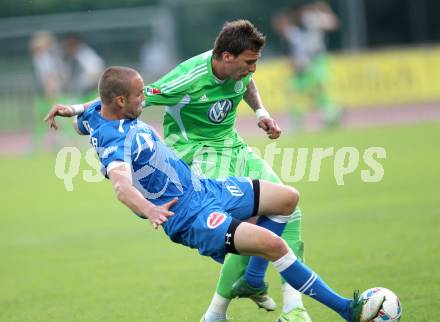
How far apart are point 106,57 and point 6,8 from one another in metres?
4.35

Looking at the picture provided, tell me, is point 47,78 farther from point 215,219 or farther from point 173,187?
point 215,219

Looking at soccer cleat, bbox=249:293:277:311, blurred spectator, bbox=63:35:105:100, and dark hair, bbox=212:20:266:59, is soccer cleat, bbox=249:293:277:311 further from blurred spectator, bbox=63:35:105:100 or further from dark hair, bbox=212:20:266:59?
blurred spectator, bbox=63:35:105:100

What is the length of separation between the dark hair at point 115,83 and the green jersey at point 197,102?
891mm

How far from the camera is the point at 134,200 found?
5.61 m

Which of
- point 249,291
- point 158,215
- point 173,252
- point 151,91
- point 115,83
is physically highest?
point 115,83

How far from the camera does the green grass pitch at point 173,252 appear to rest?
7434 millimetres

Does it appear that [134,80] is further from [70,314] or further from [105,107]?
[70,314]

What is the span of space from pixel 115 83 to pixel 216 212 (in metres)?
1.11

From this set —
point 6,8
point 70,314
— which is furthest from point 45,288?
point 6,8

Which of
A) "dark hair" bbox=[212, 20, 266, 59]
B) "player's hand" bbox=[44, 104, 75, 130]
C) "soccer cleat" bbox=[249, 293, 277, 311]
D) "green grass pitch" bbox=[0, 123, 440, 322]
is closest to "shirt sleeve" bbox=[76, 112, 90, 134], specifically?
"player's hand" bbox=[44, 104, 75, 130]

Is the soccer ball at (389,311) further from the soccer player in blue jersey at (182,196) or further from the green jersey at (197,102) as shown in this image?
the green jersey at (197,102)

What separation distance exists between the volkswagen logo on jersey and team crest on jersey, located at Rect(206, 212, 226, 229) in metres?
1.36

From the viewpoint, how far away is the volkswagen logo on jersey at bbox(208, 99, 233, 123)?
7.17m

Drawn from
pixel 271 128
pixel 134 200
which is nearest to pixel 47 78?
pixel 271 128
